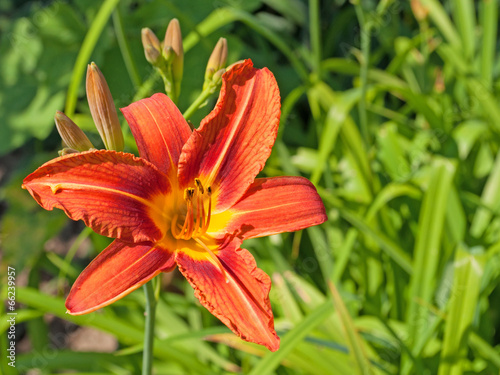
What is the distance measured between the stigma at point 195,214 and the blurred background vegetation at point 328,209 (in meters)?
0.52

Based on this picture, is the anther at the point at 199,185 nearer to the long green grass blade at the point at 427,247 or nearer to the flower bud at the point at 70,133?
the flower bud at the point at 70,133

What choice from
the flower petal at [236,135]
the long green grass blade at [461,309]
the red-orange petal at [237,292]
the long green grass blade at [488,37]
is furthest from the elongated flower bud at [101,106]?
the long green grass blade at [488,37]

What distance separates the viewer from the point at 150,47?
3.49 feet

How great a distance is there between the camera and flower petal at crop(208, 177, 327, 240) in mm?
881

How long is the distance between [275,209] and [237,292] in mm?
176

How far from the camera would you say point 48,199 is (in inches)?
29.2

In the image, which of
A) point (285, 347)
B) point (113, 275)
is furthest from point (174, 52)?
point (285, 347)

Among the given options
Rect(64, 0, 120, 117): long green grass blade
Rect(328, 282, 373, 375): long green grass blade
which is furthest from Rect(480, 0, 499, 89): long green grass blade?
Rect(64, 0, 120, 117): long green grass blade

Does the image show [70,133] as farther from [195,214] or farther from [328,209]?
[328,209]

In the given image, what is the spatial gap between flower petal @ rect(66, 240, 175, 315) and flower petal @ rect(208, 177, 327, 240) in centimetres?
15

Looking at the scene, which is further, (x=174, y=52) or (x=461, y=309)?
(x=461, y=309)

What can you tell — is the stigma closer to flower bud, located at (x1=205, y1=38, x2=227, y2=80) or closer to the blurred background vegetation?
flower bud, located at (x1=205, y1=38, x2=227, y2=80)

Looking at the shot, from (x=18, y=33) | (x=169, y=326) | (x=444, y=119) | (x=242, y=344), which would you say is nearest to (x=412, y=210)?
(x=444, y=119)

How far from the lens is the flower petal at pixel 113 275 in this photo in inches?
28.6
